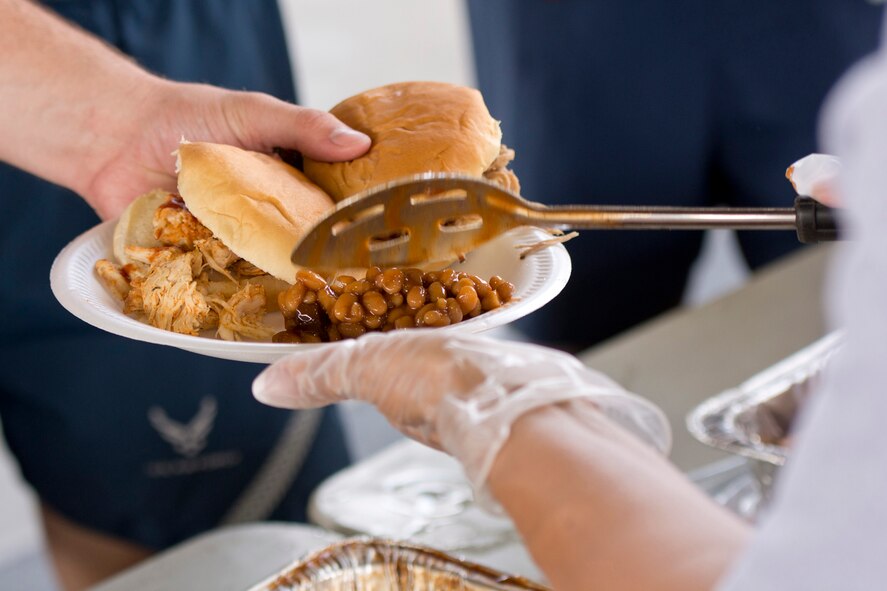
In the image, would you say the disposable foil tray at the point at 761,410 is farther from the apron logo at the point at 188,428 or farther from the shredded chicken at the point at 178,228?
the apron logo at the point at 188,428

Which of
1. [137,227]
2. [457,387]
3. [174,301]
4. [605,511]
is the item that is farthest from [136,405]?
[605,511]

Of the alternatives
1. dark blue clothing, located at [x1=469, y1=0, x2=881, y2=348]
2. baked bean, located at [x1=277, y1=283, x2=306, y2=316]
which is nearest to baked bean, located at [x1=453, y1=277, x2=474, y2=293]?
baked bean, located at [x1=277, y1=283, x2=306, y2=316]

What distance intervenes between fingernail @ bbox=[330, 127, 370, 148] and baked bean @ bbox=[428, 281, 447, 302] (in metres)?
0.17

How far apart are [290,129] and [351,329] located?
0.25 meters

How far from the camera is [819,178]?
0.71 metres

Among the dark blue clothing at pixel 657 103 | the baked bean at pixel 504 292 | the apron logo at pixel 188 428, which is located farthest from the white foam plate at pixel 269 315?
the dark blue clothing at pixel 657 103

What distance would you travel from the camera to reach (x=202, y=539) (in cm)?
106

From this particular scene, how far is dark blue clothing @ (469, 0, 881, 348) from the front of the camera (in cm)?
184

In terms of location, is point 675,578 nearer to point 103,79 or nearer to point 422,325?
point 422,325

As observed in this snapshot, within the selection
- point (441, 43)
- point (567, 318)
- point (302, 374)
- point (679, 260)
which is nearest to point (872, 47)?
point (679, 260)

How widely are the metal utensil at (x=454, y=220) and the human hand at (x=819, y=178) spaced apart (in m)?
0.05

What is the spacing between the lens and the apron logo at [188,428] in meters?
1.49

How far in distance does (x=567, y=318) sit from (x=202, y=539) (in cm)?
119

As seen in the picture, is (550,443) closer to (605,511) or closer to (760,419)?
(605,511)
